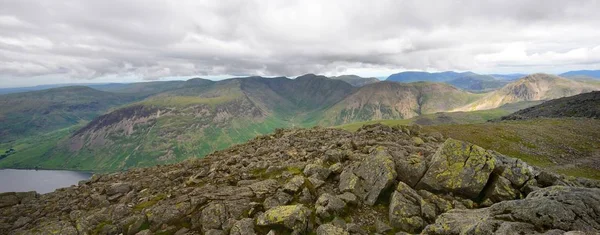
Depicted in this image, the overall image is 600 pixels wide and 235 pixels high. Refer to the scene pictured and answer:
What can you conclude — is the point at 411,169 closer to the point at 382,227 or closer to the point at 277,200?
the point at 382,227

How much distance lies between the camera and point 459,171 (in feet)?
76.8

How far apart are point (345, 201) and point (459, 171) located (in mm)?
10260

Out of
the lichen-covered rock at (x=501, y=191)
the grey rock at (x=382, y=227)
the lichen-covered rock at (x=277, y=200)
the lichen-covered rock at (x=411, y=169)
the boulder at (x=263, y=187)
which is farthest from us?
the boulder at (x=263, y=187)

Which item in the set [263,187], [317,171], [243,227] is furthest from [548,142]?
[243,227]

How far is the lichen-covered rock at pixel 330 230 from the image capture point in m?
18.7

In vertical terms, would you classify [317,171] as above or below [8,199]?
above

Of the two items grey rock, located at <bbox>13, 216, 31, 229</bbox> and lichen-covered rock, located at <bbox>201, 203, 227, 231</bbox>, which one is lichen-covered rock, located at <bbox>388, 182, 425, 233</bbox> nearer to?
lichen-covered rock, located at <bbox>201, 203, 227, 231</bbox>

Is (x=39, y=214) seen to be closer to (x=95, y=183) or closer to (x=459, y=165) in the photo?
(x=95, y=183)

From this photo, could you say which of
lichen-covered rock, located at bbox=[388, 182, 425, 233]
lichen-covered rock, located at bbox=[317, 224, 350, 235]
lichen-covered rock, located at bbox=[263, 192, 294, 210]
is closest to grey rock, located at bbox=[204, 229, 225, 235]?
lichen-covered rock, located at bbox=[263, 192, 294, 210]

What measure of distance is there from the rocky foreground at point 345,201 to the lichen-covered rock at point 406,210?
0.24 feet

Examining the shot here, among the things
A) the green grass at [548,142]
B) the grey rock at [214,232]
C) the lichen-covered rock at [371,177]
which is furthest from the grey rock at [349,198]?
the green grass at [548,142]

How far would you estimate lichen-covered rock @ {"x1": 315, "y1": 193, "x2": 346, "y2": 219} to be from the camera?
21.8 metres

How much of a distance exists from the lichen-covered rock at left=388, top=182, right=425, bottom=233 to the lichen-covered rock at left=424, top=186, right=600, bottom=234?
297cm

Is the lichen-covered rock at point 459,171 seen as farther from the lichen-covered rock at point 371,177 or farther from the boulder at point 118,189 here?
the boulder at point 118,189
